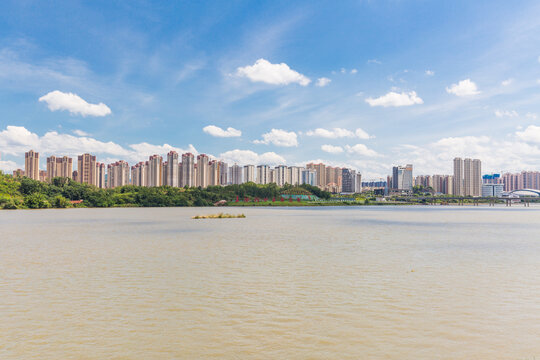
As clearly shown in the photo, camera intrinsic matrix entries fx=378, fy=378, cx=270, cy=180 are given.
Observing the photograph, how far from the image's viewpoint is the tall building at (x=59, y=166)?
131 m

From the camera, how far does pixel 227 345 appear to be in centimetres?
631

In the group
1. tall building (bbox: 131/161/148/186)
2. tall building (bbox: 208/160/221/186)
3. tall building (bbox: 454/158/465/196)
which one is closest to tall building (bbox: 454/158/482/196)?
tall building (bbox: 454/158/465/196)

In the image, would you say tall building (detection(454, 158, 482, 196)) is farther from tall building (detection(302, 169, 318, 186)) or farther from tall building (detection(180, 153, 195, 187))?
tall building (detection(180, 153, 195, 187))

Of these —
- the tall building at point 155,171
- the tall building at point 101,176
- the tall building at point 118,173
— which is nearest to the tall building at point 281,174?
the tall building at point 155,171

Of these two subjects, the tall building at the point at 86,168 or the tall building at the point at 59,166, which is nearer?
the tall building at the point at 59,166

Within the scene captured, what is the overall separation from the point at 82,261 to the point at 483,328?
534 inches

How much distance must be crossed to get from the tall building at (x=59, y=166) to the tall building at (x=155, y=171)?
2899 cm

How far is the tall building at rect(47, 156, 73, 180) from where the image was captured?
131 m

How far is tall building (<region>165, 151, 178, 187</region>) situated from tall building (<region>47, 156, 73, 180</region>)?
37.5 m

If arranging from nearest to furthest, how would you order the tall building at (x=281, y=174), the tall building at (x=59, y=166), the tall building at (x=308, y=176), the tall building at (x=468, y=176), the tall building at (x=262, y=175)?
the tall building at (x=59, y=166) → the tall building at (x=262, y=175) → the tall building at (x=281, y=174) → the tall building at (x=468, y=176) → the tall building at (x=308, y=176)

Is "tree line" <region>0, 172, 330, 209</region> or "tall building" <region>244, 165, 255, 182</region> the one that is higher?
"tall building" <region>244, 165, 255, 182</region>

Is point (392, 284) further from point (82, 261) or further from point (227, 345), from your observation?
point (82, 261)

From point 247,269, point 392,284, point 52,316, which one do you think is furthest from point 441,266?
point 52,316

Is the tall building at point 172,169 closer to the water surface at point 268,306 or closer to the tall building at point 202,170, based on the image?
the tall building at point 202,170
